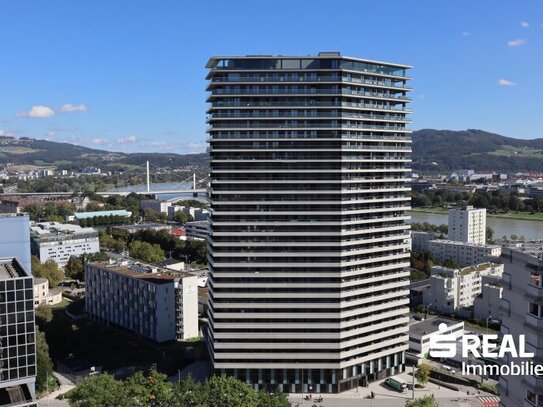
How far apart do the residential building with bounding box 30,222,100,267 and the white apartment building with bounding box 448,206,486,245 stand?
35.4 meters

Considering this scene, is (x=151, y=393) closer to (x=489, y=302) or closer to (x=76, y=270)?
(x=489, y=302)

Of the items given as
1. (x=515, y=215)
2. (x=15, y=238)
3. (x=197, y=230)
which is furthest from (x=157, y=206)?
(x=15, y=238)

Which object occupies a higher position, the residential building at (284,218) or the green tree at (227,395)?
the residential building at (284,218)

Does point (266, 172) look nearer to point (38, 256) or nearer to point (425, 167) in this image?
point (38, 256)

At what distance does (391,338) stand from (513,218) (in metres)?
62.0

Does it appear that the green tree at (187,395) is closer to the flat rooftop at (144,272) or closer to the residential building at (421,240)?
the flat rooftop at (144,272)

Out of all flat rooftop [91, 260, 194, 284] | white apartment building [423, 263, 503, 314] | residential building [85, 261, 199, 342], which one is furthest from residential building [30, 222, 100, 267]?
white apartment building [423, 263, 503, 314]

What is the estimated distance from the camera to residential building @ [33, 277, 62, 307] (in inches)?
1455

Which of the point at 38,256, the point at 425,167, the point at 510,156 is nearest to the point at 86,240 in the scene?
the point at 38,256

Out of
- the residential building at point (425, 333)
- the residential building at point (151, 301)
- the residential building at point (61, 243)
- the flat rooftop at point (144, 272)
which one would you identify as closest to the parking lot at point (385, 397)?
the residential building at point (425, 333)

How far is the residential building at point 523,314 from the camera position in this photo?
7930 mm

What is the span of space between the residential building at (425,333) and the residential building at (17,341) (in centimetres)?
1875

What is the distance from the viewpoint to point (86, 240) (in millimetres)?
51219

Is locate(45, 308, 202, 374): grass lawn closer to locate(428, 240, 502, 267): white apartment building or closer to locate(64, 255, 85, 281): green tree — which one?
locate(64, 255, 85, 281): green tree
